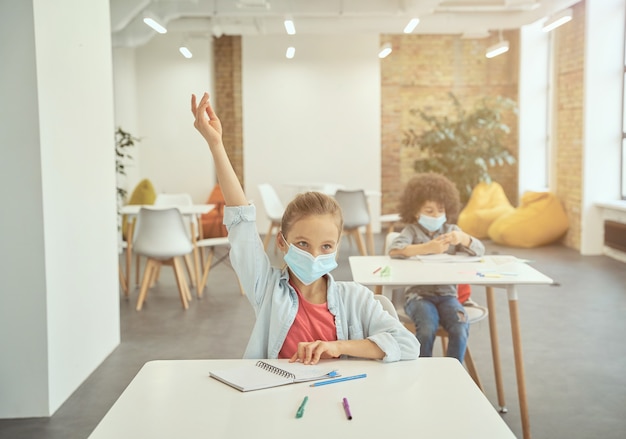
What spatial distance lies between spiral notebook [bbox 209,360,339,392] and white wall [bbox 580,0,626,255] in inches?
327

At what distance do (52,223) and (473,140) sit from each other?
8.73 meters

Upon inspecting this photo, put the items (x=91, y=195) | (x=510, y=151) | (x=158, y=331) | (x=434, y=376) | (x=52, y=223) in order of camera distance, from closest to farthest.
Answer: (x=434, y=376)
(x=52, y=223)
(x=91, y=195)
(x=158, y=331)
(x=510, y=151)

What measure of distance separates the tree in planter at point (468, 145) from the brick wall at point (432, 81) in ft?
3.29

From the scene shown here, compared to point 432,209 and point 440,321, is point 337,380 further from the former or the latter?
point 432,209

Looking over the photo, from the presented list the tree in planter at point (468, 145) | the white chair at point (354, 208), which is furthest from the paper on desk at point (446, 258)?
the tree in planter at point (468, 145)

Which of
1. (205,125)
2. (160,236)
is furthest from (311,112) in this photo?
(205,125)

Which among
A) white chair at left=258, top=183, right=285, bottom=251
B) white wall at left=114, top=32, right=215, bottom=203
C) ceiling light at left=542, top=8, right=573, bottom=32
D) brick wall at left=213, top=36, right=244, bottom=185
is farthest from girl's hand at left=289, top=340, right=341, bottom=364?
brick wall at left=213, top=36, right=244, bottom=185

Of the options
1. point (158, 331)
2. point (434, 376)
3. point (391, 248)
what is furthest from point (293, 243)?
point (158, 331)

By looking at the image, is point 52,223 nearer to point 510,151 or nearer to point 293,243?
point 293,243

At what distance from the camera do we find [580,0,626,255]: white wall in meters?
9.61

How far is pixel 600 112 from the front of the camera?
9703mm

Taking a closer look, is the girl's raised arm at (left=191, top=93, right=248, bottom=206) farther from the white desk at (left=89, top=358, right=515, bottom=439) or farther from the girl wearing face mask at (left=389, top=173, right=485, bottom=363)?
the girl wearing face mask at (left=389, top=173, right=485, bottom=363)

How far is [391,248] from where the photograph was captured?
14.8ft

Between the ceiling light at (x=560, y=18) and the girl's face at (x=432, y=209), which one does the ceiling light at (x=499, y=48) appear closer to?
the ceiling light at (x=560, y=18)
